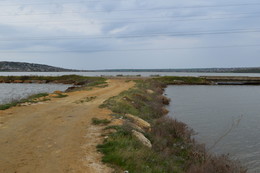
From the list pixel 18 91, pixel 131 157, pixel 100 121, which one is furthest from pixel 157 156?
pixel 18 91

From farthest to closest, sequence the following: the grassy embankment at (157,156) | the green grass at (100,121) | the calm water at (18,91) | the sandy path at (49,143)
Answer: the calm water at (18,91) → the green grass at (100,121) → the grassy embankment at (157,156) → the sandy path at (49,143)

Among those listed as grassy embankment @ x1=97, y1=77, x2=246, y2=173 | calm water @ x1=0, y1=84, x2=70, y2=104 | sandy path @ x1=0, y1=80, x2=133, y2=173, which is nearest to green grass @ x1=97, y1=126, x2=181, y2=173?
grassy embankment @ x1=97, y1=77, x2=246, y2=173

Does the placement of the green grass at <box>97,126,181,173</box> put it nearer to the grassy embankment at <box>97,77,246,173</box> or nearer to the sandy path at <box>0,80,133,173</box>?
the grassy embankment at <box>97,77,246,173</box>

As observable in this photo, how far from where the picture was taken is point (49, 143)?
27.4 feet

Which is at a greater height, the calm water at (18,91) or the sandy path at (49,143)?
the sandy path at (49,143)

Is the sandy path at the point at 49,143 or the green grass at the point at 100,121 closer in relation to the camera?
the sandy path at the point at 49,143

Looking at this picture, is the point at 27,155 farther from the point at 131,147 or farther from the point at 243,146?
the point at 243,146

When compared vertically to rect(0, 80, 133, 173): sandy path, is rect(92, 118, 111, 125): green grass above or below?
above

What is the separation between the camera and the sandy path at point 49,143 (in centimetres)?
643

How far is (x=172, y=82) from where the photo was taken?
70250 millimetres

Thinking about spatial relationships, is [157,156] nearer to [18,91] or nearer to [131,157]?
[131,157]

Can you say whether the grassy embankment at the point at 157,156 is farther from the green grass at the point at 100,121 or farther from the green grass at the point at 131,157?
the green grass at the point at 100,121

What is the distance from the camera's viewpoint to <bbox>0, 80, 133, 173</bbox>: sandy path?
253 inches

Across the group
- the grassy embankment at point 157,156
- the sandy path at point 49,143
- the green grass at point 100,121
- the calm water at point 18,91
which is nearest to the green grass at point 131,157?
the grassy embankment at point 157,156
